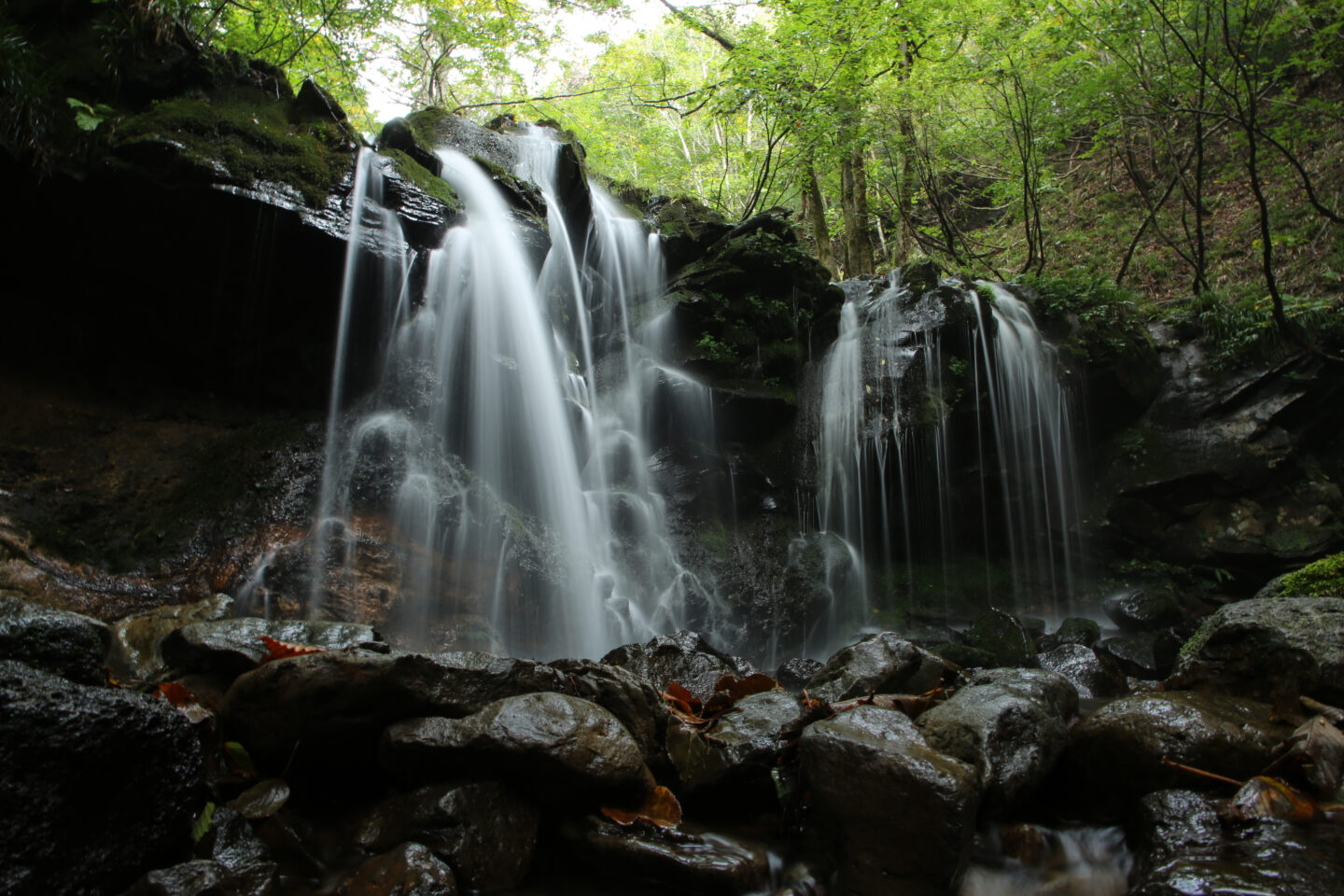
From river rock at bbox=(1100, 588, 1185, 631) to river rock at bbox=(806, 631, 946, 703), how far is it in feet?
18.3

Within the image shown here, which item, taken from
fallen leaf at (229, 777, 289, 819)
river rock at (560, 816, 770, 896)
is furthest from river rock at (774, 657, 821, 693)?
fallen leaf at (229, 777, 289, 819)

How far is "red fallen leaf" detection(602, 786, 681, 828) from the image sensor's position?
10.5 feet

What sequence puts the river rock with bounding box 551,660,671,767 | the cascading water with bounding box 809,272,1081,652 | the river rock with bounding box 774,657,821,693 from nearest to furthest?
the river rock with bounding box 551,660,671,767, the river rock with bounding box 774,657,821,693, the cascading water with bounding box 809,272,1081,652

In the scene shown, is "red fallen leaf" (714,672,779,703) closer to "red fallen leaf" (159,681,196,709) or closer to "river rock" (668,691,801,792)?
"river rock" (668,691,801,792)

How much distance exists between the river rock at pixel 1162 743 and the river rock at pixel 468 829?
115 inches

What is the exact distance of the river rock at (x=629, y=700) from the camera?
3906mm

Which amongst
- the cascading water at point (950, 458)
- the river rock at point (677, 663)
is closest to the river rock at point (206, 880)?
the river rock at point (677, 663)

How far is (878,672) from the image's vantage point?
520cm

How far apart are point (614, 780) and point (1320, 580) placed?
19.1 ft

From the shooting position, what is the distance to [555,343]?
1047cm

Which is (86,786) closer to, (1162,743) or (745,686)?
(745,686)

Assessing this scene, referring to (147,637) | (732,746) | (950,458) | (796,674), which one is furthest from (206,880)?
(950,458)

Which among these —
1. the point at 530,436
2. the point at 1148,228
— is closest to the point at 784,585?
the point at 530,436

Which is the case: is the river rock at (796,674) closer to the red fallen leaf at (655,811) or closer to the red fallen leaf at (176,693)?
the red fallen leaf at (655,811)
